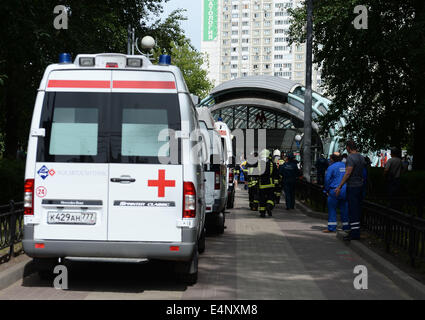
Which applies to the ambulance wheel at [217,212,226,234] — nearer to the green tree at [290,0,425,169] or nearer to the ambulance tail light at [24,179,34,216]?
the ambulance tail light at [24,179,34,216]

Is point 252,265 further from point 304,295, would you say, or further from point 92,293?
point 92,293

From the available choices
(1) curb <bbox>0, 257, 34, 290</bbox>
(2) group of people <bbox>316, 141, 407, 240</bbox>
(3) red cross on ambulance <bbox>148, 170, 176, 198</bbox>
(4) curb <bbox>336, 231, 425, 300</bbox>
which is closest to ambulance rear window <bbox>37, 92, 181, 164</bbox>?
(3) red cross on ambulance <bbox>148, 170, 176, 198</bbox>

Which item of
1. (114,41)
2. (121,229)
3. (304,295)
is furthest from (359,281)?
(114,41)

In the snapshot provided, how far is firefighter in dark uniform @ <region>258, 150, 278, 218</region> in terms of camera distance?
1810 centimetres

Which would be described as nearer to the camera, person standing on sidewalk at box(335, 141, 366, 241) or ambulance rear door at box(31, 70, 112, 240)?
ambulance rear door at box(31, 70, 112, 240)

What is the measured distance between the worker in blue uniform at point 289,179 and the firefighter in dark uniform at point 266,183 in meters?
2.77

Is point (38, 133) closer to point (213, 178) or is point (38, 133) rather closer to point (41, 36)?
point (213, 178)

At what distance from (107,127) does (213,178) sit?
6.25 meters

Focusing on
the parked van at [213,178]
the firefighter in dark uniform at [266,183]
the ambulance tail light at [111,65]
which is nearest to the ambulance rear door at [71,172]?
the ambulance tail light at [111,65]

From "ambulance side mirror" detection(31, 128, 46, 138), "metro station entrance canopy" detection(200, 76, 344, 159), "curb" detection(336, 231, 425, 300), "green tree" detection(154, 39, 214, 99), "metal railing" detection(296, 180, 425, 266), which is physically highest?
"green tree" detection(154, 39, 214, 99)

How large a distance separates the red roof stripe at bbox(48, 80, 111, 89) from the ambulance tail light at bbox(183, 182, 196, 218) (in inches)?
58.7

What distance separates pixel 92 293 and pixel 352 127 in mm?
20761

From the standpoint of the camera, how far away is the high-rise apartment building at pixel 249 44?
541 ft

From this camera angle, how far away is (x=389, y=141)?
2514 centimetres
